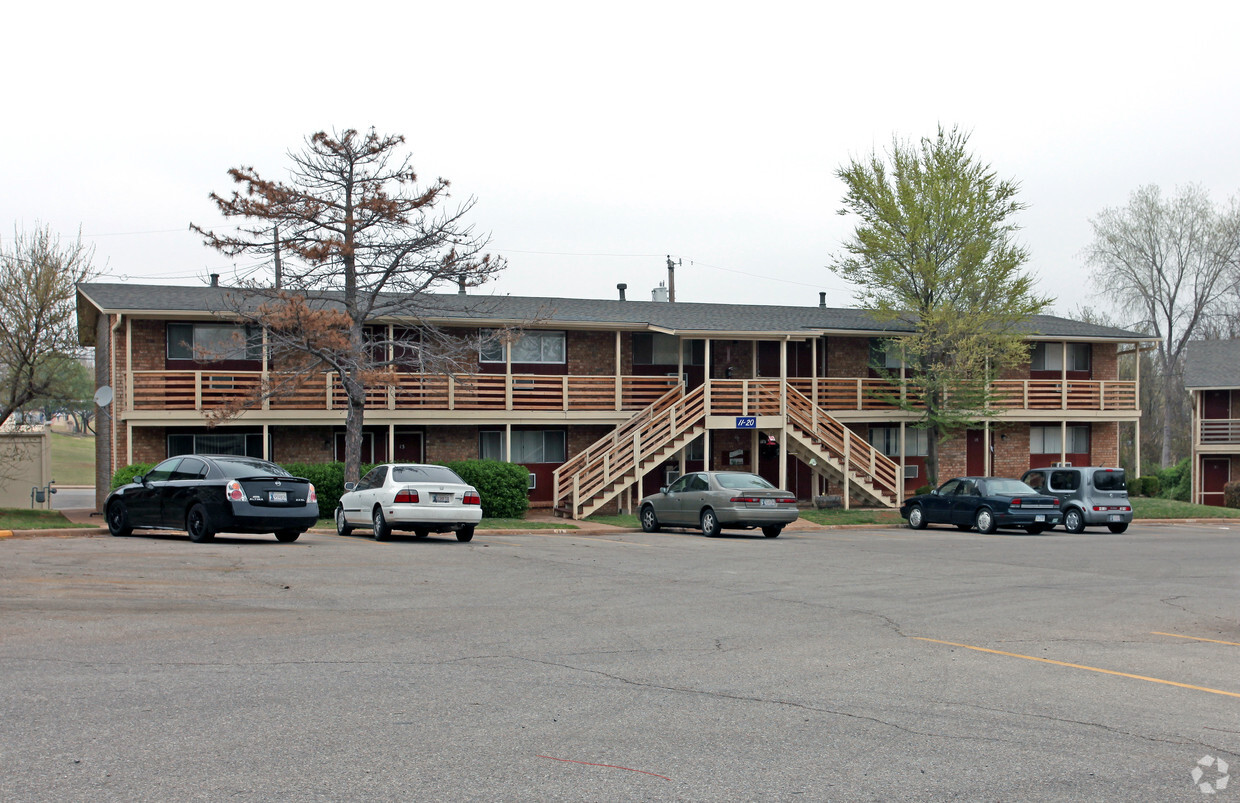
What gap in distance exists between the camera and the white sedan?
19594 mm

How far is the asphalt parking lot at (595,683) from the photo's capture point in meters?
5.58

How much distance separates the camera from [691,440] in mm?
30531

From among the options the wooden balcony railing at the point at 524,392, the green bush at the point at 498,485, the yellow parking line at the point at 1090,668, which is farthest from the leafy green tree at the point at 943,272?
the yellow parking line at the point at 1090,668

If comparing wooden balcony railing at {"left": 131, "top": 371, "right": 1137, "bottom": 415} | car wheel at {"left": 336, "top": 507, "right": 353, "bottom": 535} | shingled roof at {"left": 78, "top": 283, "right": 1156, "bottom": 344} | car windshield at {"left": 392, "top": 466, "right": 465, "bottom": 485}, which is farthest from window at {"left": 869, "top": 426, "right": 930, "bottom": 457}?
car wheel at {"left": 336, "top": 507, "right": 353, "bottom": 535}

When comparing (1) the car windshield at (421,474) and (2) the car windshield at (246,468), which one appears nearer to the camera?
(2) the car windshield at (246,468)

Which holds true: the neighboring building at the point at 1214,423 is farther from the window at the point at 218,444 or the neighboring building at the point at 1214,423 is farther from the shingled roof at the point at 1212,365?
the window at the point at 218,444

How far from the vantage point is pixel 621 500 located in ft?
103

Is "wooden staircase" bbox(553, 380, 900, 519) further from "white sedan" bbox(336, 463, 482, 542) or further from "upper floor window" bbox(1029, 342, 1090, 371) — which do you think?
"upper floor window" bbox(1029, 342, 1090, 371)

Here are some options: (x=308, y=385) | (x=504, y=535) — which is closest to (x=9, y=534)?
(x=504, y=535)

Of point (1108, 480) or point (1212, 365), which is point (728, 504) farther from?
point (1212, 365)

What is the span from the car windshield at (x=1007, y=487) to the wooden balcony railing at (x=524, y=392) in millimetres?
6318

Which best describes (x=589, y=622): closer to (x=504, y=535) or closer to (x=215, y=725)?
(x=215, y=725)

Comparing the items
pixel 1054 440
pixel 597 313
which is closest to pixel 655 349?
pixel 597 313

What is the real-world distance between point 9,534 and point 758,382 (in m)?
18.8
